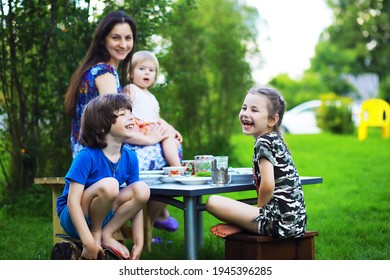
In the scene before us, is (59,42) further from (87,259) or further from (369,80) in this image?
(369,80)

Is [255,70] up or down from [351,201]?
up

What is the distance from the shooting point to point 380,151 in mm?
9094

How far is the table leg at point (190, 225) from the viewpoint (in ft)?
8.84

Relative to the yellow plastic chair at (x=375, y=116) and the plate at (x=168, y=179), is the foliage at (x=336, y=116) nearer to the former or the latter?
the yellow plastic chair at (x=375, y=116)

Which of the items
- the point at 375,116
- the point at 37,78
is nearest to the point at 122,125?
the point at 37,78

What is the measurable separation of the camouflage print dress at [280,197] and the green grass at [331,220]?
2.33 ft

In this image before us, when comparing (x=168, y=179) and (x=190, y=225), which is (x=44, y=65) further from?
(x=190, y=225)

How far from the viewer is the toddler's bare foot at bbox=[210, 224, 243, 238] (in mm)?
2705

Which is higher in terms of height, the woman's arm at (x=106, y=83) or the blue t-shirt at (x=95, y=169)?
the woman's arm at (x=106, y=83)

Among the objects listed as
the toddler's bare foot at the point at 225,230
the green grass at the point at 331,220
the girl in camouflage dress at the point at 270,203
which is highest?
the girl in camouflage dress at the point at 270,203

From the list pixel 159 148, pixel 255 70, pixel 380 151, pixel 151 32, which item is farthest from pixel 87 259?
pixel 380 151

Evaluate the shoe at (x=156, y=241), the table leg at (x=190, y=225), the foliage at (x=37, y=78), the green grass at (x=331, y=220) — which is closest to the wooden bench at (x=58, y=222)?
the green grass at (x=331, y=220)

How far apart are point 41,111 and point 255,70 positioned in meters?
4.06

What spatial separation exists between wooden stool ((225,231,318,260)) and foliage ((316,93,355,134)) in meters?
10.3
